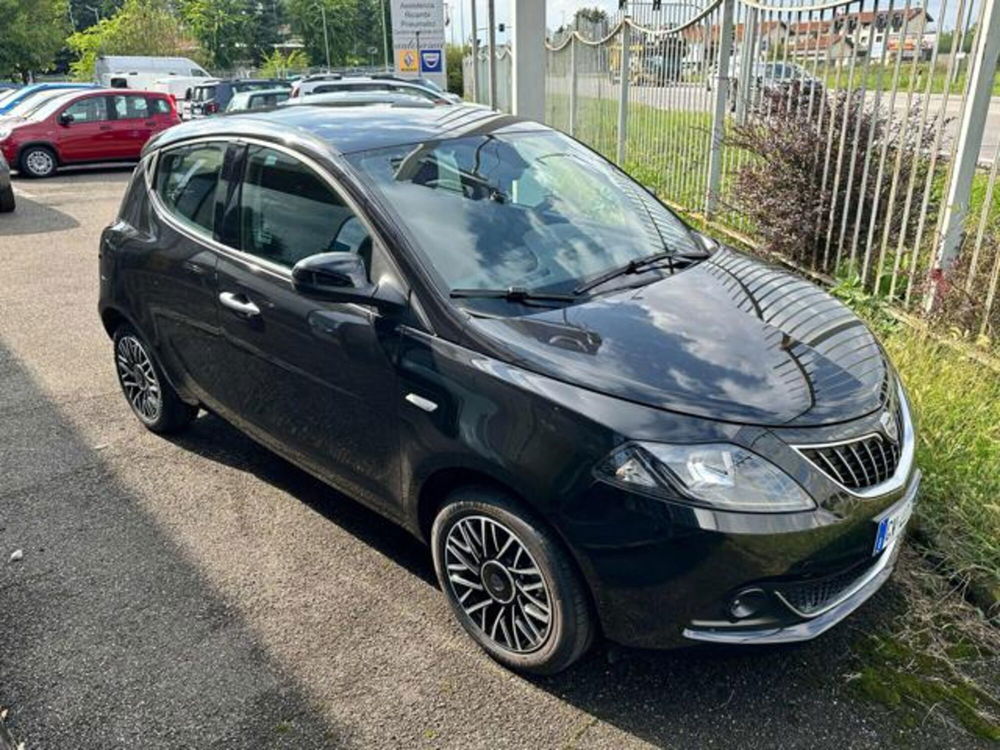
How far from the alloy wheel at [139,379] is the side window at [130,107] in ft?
→ 44.3

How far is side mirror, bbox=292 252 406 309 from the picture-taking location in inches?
107

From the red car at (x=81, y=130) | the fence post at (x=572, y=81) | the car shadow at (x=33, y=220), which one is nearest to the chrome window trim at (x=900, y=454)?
the fence post at (x=572, y=81)

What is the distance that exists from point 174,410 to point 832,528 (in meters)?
3.40

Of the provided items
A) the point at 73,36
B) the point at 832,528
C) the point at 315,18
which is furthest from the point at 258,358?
the point at 315,18

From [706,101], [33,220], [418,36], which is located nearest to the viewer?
[706,101]

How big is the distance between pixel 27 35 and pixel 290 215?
47.2m

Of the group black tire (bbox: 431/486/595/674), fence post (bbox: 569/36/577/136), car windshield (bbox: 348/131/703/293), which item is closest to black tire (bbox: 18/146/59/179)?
fence post (bbox: 569/36/577/136)

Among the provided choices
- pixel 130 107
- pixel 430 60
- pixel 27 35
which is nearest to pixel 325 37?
pixel 27 35

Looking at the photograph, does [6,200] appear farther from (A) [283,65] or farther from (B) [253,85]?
(A) [283,65]

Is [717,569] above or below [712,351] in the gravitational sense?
below

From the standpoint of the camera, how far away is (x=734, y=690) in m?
2.58

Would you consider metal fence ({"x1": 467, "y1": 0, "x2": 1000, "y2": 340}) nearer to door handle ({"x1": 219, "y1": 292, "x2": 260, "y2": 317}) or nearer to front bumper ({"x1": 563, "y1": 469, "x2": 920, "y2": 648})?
front bumper ({"x1": 563, "y1": 469, "x2": 920, "y2": 648})

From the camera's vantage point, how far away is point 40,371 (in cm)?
553

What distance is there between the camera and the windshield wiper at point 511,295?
2.70 m
